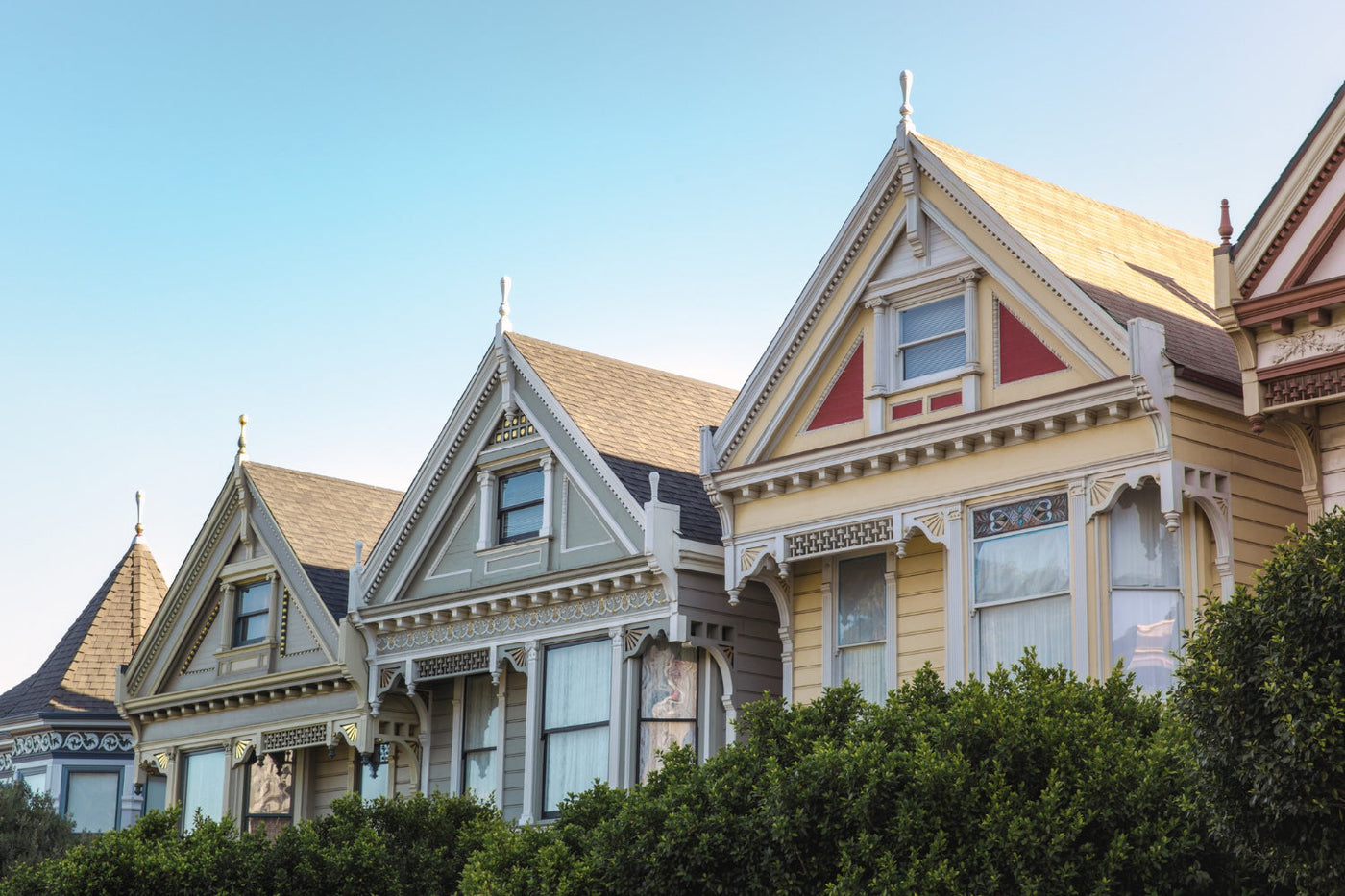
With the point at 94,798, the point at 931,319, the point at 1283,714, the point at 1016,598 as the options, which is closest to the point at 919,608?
the point at 1016,598

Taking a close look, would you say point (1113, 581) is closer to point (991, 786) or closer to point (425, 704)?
point (991, 786)

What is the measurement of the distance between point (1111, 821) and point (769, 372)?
10.2m

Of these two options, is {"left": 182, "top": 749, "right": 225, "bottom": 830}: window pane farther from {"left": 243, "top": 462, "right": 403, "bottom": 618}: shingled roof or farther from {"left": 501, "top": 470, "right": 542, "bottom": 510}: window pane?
{"left": 501, "top": 470, "right": 542, "bottom": 510}: window pane

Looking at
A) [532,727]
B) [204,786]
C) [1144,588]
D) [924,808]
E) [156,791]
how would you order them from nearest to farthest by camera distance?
[924,808]
[1144,588]
[532,727]
[204,786]
[156,791]

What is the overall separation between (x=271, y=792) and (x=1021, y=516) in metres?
17.7

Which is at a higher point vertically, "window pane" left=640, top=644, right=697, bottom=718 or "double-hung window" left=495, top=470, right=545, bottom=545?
"double-hung window" left=495, top=470, right=545, bottom=545

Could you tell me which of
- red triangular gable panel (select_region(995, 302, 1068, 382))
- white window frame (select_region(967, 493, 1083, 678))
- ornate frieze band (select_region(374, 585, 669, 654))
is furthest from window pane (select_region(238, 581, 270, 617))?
red triangular gable panel (select_region(995, 302, 1068, 382))

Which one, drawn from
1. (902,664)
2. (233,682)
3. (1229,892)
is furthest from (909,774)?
(233,682)

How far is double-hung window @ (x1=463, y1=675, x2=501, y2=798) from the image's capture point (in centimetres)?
2866

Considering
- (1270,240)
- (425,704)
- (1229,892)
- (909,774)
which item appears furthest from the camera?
(425,704)

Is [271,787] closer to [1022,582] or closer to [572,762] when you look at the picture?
[572,762]

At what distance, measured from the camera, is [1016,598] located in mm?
21000

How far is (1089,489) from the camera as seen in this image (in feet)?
66.7

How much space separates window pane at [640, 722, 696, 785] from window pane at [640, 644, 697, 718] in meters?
0.19
